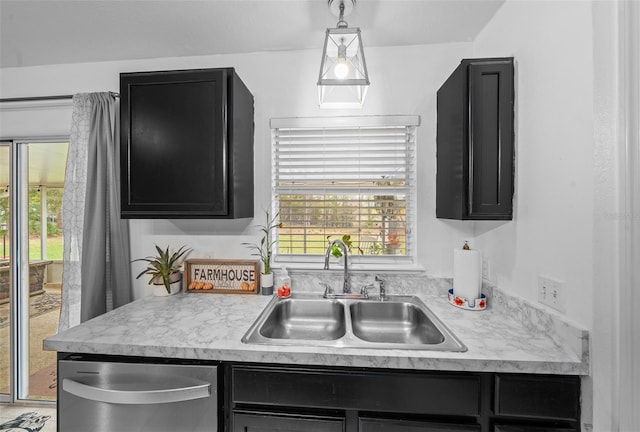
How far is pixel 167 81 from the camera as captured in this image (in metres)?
1.52

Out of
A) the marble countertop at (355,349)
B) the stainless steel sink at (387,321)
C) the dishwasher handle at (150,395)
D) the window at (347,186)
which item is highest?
the window at (347,186)

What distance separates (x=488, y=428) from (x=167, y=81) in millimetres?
2071

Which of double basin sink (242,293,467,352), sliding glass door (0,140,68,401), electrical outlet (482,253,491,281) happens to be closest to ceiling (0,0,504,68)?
sliding glass door (0,140,68,401)

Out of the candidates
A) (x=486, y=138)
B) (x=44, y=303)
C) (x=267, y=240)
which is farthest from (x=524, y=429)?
(x=44, y=303)

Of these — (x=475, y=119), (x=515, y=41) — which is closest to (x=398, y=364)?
(x=475, y=119)

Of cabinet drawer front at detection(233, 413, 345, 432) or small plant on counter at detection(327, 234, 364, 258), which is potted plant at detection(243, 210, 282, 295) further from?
cabinet drawer front at detection(233, 413, 345, 432)

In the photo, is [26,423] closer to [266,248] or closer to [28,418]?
[28,418]

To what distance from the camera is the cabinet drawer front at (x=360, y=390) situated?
3.44 ft

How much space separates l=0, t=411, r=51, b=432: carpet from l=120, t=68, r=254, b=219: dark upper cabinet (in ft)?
5.58

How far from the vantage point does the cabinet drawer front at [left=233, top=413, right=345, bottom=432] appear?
108cm

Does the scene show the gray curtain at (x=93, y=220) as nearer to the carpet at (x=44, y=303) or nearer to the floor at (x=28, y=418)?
the carpet at (x=44, y=303)

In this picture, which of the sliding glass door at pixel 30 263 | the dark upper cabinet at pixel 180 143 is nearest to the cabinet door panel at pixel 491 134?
the dark upper cabinet at pixel 180 143

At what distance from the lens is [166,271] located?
1.80 metres

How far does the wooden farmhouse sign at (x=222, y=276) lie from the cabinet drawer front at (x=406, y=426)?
99cm
